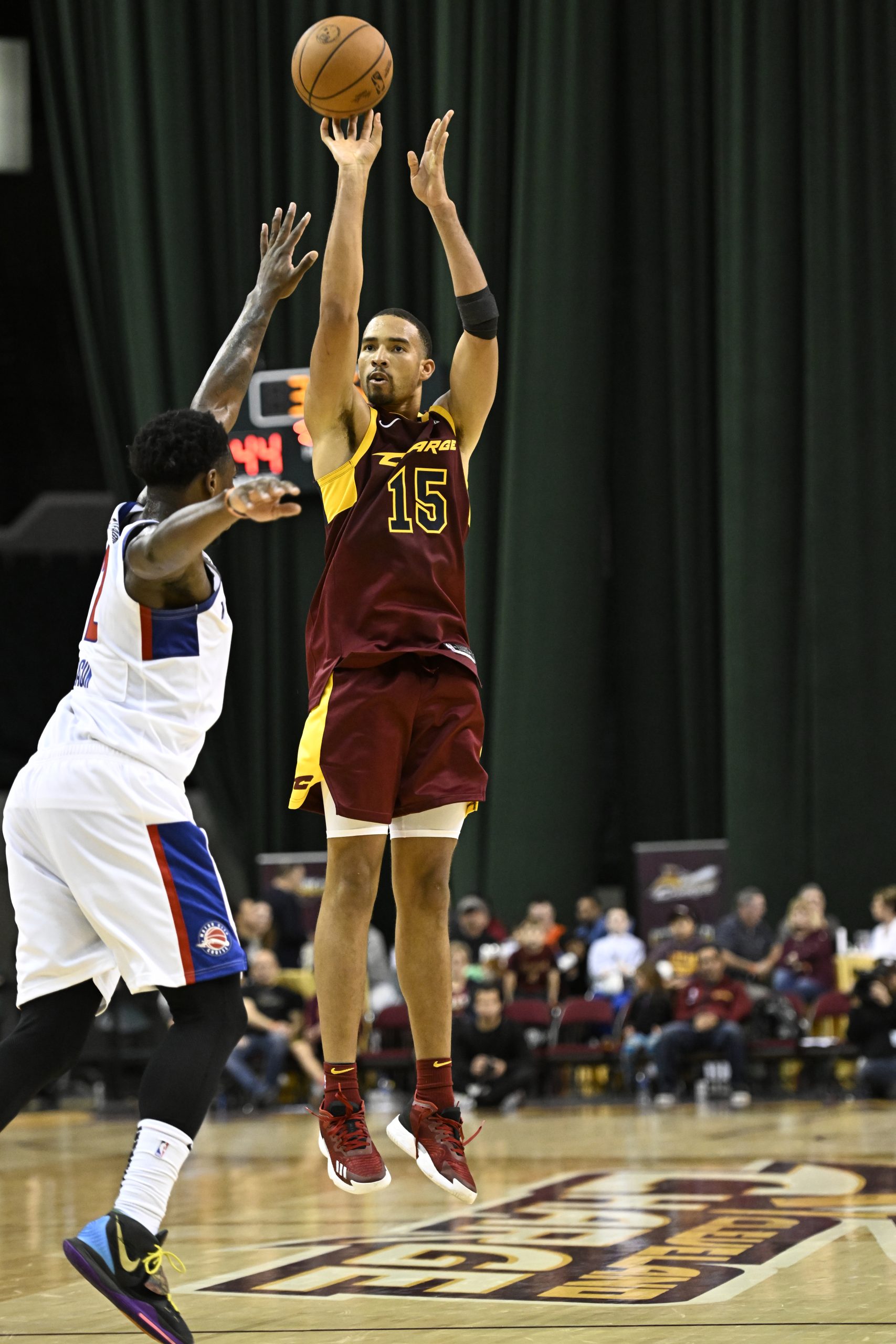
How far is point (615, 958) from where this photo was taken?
1399 centimetres

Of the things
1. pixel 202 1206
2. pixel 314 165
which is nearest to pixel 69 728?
pixel 202 1206

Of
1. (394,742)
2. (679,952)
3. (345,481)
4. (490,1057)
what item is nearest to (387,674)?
(394,742)

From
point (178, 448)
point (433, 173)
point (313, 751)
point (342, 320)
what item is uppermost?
point (433, 173)

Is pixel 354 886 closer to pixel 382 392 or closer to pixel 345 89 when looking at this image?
pixel 382 392

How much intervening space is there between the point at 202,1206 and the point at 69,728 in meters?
4.00

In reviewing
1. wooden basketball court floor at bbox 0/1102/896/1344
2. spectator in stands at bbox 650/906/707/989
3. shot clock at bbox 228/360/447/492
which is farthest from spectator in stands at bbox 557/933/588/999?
shot clock at bbox 228/360/447/492

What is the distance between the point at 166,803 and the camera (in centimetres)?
396

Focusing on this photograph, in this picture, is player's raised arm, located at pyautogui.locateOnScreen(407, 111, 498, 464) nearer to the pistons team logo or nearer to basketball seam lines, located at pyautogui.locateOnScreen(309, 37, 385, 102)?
basketball seam lines, located at pyautogui.locateOnScreen(309, 37, 385, 102)

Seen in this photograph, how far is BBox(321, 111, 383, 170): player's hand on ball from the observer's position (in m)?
4.68

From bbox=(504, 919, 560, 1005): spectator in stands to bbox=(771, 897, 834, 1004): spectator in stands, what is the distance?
1.76 metres

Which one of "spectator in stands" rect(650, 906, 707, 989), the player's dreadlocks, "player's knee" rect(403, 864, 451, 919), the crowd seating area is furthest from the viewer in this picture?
"spectator in stands" rect(650, 906, 707, 989)

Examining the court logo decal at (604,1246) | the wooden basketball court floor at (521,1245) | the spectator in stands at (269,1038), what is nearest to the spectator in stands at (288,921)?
the spectator in stands at (269,1038)

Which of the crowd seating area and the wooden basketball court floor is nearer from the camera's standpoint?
the wooden basketball court floor

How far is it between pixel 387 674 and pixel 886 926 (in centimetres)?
905
